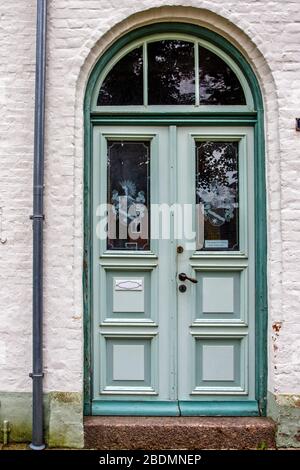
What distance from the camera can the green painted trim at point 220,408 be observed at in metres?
3.72

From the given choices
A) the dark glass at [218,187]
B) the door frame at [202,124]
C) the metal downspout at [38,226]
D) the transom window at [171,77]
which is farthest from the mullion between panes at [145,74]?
the metal downspout at [38,226]

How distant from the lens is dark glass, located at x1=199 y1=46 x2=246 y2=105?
12.7 feet

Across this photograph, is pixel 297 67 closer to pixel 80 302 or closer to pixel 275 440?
pixel 80 302

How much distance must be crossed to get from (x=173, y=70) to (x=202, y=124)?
1.82 feet

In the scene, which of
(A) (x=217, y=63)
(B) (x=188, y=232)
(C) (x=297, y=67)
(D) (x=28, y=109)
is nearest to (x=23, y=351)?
(B) (x=188, y=232)

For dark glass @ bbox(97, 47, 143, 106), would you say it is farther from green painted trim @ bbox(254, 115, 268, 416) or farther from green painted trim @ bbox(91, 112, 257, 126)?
green painted trim @ bbox(254, 115, 268, 416)

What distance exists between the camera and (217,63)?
153 inches

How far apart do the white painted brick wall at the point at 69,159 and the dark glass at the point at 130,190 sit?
1.12ft

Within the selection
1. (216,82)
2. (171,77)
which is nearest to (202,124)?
(216,82)

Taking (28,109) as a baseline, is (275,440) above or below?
below

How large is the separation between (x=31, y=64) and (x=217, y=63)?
5.26ft

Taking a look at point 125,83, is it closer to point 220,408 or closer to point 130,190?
point 130,190

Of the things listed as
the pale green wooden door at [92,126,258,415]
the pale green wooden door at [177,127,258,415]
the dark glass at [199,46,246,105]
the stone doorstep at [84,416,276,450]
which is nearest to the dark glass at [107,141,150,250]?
the pale green wooden door at [92,126,258,415]

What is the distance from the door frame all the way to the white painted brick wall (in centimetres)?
10
